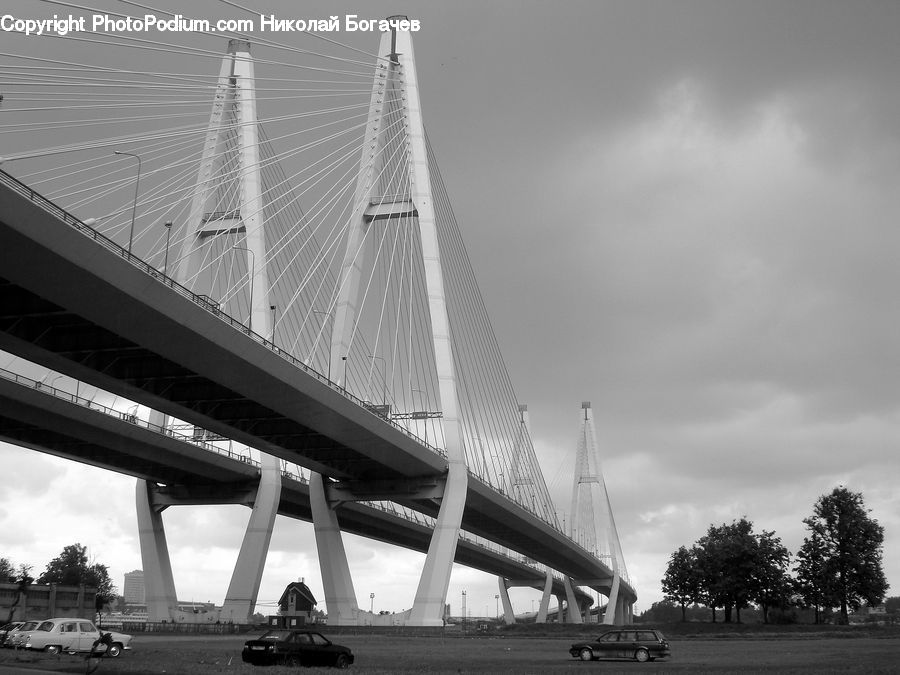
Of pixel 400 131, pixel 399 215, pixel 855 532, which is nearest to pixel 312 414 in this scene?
pixel 399 215

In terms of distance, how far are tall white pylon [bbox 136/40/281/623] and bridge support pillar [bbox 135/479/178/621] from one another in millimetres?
66

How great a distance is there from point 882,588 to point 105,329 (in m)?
55.4

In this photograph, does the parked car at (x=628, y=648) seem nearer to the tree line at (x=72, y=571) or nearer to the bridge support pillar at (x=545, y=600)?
the tree line at (x=72, y=571)

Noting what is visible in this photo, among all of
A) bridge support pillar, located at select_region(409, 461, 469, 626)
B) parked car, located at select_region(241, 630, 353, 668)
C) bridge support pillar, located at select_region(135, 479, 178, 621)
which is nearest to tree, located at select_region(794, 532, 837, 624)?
bridge support pillar, located at select_region(409, 461, 469, 626)

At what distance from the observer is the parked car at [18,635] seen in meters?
28.4

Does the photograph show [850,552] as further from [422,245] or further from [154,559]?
[154,559]

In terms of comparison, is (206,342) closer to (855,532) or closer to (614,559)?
(855,532)

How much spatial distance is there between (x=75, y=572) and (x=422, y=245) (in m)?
70.2

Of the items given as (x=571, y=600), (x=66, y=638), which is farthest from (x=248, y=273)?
(x=571, y=600)

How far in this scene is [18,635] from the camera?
28812mm

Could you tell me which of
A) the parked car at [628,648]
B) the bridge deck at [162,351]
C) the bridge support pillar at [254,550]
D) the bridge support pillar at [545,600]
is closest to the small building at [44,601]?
the bridge deck at [162,351]

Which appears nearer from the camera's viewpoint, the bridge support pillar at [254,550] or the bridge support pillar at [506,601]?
the bridge support pillar at [254,550]

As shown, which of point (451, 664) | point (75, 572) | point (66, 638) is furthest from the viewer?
point (75, 572)

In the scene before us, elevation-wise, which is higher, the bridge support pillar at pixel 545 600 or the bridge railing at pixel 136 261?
the bridge railing at pixel 136 261
